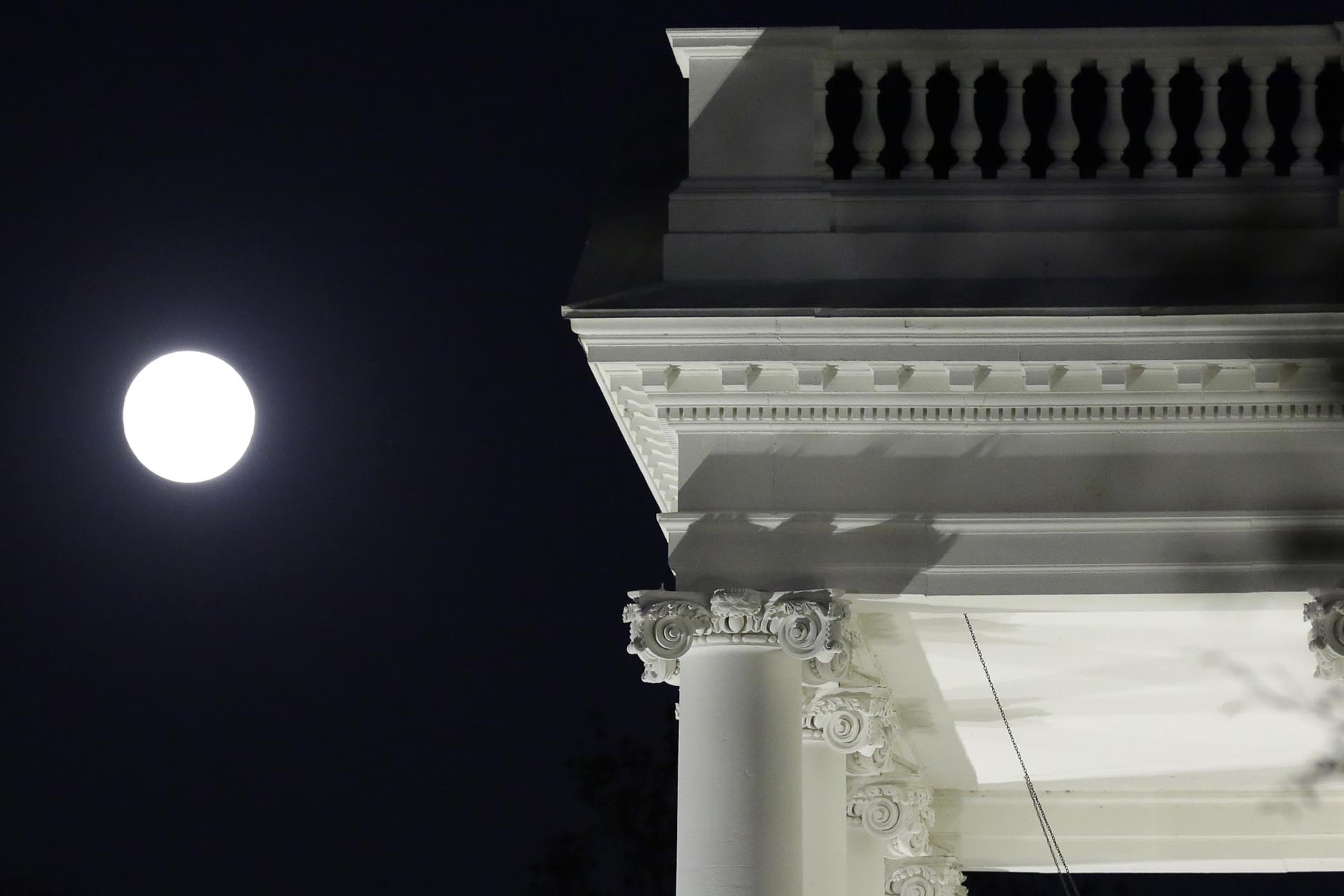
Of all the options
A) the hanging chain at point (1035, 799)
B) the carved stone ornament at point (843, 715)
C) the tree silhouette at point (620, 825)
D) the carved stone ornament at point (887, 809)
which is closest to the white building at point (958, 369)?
the carved stone ornament at point (843, 715)

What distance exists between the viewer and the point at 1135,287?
28422 millimetres

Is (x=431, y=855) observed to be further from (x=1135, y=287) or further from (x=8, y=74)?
(x=1135, y=287)

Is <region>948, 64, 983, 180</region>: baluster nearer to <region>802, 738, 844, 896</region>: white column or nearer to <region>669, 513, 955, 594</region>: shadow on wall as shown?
<region>669, 513, 955, 594</region>: shadow on wall

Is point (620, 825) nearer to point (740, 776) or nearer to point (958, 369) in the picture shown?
point (740, 776)

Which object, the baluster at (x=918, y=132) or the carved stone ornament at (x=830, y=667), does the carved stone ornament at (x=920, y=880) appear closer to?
the carved stone ornament at (x=830, y=667)

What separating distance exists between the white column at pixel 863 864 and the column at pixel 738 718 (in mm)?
11664

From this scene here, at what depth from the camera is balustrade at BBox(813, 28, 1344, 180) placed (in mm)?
29672

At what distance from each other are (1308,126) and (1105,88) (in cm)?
261

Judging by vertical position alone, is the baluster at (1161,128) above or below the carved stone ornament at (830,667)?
above

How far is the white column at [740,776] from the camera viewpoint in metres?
28.0

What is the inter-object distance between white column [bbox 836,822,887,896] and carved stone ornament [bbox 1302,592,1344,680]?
13.0 metres

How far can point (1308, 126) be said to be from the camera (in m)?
29.7

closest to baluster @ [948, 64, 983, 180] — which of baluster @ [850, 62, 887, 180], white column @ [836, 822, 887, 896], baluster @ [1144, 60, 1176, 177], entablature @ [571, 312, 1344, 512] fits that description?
baluster @ [850, 62, 887, 180]

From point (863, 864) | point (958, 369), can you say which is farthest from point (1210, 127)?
point (863, 864)
